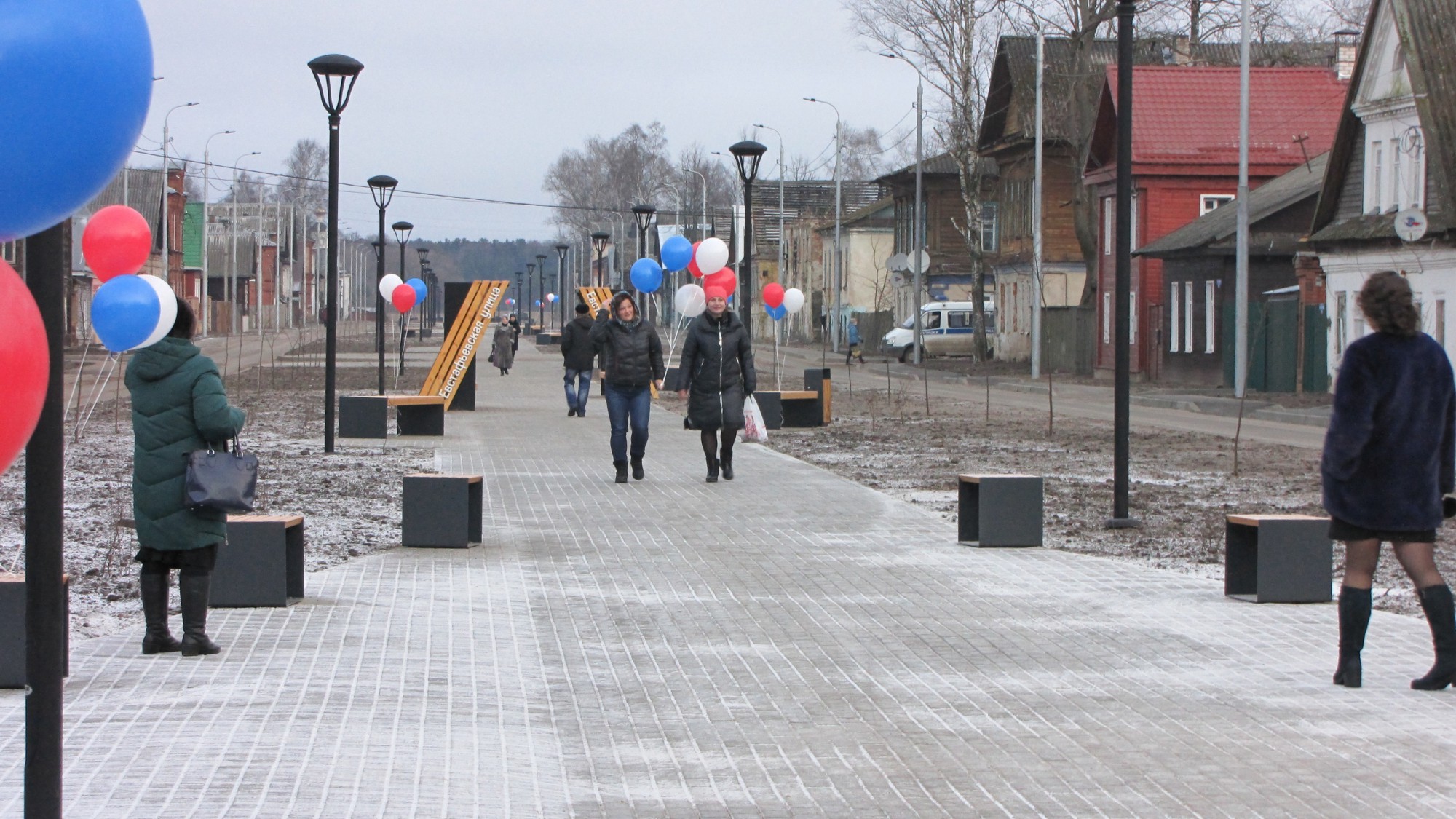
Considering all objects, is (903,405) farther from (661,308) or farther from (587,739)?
(661,308)

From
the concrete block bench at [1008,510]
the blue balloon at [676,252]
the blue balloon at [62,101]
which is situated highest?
the blue balloon at [676,252]

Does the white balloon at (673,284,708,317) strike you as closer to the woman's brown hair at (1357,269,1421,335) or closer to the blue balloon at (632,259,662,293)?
the blue balloon at (632,259,662,293)

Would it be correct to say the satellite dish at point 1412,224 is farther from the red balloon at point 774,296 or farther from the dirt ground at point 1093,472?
the red balloon at point 774,296

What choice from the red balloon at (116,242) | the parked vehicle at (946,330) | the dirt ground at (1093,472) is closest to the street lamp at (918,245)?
the parked vehicle at (946,330)

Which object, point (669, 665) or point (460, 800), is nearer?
point (460, 800)

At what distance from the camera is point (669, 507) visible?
14.0 meters

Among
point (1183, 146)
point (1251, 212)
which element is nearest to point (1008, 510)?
point (1251, 212)

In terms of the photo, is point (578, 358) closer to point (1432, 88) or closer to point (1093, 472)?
point (1093, 472)

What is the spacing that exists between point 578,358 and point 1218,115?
80.6ft

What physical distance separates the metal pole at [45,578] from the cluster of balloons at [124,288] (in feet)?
12.5

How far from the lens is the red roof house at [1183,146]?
4394cm

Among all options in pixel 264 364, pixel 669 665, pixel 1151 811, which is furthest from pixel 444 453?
pixel 264 364

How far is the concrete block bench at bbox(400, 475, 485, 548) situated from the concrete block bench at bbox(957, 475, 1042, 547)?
138 inches

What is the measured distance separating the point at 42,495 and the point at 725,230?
4695 inches
